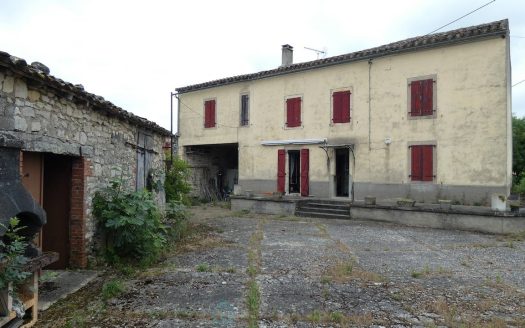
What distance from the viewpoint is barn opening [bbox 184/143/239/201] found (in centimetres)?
1879

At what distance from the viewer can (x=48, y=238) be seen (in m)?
5.59

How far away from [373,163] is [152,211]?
369 inches

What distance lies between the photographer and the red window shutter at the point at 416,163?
1250 centimetres

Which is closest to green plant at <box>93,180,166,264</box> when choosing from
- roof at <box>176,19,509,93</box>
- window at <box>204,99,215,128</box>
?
roof at <box>176,19,509,93</box>

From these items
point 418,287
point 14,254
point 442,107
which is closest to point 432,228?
point 442,107

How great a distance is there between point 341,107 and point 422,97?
9.70 ft

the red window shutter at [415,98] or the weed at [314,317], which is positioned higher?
the red window shutter at [415,98]

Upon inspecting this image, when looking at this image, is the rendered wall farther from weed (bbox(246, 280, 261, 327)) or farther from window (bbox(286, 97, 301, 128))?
weed (bbox(246, 280, 261, 327))

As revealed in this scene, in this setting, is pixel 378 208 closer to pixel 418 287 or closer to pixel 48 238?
pixel 418 287

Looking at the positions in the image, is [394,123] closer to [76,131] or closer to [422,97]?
[422,97]

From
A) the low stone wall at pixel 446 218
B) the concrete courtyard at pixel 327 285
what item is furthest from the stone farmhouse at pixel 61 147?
the low stone wall at pixel 446 218

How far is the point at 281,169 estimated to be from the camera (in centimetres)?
1564

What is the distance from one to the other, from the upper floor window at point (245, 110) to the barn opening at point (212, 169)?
58.5 inches

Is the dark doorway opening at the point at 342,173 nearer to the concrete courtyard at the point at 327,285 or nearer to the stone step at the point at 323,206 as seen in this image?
the stone step at the point at 323,206
